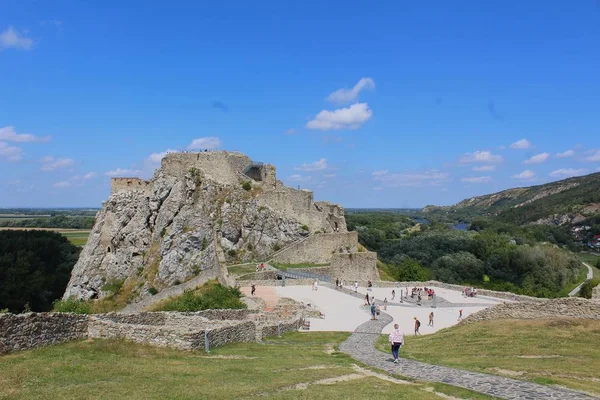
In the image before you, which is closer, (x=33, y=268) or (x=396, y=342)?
(x=396, y=342)

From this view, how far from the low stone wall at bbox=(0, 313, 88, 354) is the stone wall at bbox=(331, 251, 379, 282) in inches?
987

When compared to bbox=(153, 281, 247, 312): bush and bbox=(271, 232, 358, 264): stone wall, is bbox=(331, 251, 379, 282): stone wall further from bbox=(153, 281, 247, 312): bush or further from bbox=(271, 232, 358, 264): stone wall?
bbox=(153, 281, 247, 312): bush

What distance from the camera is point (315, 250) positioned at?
129ft

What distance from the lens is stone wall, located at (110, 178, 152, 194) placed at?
49.3 meters

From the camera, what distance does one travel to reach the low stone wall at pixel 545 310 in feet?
54.5

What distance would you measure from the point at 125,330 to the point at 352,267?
2544cm

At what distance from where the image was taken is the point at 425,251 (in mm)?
83188

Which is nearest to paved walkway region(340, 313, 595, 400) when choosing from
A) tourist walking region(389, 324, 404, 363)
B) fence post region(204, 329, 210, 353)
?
tourist walking region(389, 324, 404, 363)

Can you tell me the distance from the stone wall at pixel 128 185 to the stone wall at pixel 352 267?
22405mm

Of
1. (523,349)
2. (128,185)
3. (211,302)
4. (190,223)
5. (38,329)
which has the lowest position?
(211,302)

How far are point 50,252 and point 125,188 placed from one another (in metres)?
19.1

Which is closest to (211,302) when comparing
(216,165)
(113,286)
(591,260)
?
(216,165)

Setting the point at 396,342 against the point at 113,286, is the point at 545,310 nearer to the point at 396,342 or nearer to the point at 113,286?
the point at 396,342

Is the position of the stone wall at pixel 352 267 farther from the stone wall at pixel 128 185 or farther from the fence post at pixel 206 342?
the fence post at pixel 206 342
